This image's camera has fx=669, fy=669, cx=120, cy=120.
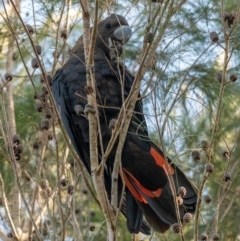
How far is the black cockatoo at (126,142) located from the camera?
2309mm

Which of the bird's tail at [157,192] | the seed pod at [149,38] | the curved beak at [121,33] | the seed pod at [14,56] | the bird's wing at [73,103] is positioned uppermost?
the seed pod at [14,56]

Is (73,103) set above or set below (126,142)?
above

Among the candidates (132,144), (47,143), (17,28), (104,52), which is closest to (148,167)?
(132,144)

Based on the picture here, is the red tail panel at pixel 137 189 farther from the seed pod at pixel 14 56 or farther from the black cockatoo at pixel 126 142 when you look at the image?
the seed pod at pixel 14 56

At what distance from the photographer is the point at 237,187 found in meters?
2.71

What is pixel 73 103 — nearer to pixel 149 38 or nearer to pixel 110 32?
pixel 110 32

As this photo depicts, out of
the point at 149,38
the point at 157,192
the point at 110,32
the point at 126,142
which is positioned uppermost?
the point at 110,32

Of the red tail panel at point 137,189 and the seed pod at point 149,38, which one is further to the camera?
the red tail panel at point 137,189

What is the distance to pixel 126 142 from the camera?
250 centimetres

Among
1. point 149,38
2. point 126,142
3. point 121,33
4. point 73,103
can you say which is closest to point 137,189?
point 126,142

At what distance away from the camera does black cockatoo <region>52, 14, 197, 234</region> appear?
2.31m

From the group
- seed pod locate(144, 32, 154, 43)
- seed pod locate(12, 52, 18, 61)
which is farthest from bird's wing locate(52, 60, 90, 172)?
seed pod locate(144, 32, 154, 43)

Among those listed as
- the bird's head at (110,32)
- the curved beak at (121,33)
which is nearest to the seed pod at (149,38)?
the curved beak at (121,33)

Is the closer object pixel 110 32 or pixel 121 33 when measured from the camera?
pixel 121 33
